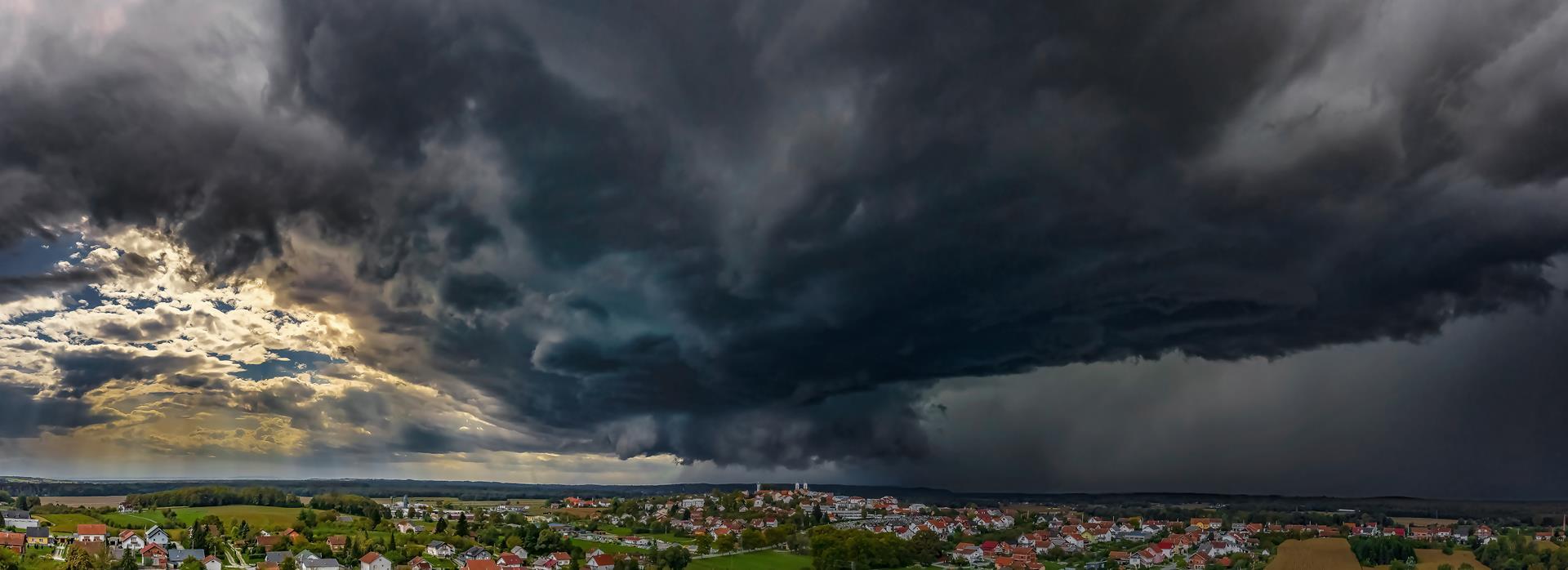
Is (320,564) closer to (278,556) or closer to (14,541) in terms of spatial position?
(278,556)

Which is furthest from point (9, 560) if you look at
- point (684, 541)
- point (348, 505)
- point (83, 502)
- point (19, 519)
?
point (83, 502)

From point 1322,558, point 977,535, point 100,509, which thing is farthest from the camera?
point 977,535

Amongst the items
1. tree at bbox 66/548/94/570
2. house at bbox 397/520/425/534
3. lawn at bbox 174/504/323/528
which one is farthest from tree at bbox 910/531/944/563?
lawn at bbox 174/504/323/528

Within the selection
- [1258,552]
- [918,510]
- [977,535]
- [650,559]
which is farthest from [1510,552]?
[918,510]

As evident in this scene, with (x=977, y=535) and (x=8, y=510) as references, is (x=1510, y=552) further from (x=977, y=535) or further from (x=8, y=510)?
(x=8, y=510)

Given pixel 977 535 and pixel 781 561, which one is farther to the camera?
pixel 977 535

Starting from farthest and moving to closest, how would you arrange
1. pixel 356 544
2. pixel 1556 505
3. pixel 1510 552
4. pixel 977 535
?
pixel 1556 505 < pixel 977 535 < pixel 356 544 < pixel 1510 552
